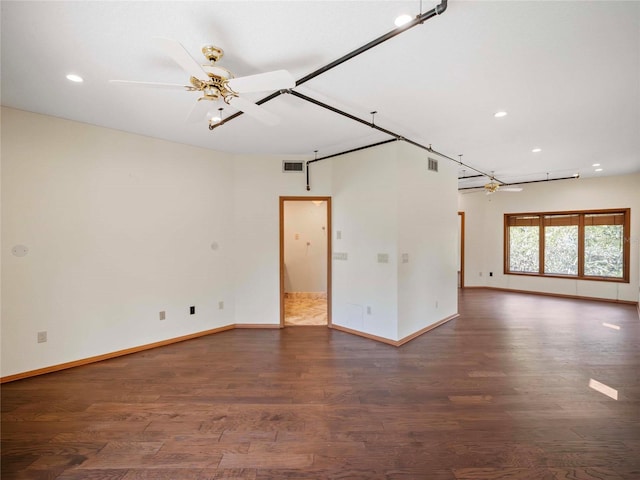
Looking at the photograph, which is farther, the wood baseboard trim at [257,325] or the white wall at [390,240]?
the wood baseboard trim at [257,325]

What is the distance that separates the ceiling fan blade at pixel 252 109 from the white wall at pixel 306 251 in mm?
4666

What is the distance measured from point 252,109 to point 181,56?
0.75m

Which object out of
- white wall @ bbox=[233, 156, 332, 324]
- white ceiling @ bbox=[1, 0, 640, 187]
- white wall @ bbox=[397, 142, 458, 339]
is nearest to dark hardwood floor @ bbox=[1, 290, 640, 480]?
white wall @ bbox=[397, 142, 458, 339]

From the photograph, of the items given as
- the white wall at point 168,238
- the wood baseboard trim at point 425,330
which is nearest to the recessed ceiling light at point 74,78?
the white wall at point 168,238

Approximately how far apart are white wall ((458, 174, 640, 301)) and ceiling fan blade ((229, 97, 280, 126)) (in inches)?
295

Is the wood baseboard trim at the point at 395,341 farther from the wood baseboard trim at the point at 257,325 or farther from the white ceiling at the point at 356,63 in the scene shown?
the white ceiling at the point at 356,63

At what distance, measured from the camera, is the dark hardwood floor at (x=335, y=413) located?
1821mm

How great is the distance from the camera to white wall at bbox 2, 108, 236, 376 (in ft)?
9.78

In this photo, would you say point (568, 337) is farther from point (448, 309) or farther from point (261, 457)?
point (261, 457)

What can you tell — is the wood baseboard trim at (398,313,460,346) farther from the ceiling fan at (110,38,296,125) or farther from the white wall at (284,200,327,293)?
the ceiling fan at (110,38,296,125)

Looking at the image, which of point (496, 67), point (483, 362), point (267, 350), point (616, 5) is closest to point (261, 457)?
point (267, 350)

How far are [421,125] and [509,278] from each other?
650cm

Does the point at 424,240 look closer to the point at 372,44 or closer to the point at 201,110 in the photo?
the point at 372,44

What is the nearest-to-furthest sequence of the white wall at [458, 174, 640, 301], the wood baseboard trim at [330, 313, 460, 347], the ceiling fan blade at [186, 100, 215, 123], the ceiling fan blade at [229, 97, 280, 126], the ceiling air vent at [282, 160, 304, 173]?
1. the ceiling fan blade at [229, 97, 280, 126]
2. the ceiling fan blade at [186, 100, 215, 123]
3. the wood baseboard trim at [330, 313, 460, 347]
4. the ceiling air vent at [282, 160, 304, 173]
5. the white wall at [458, 174, 640, 301]
